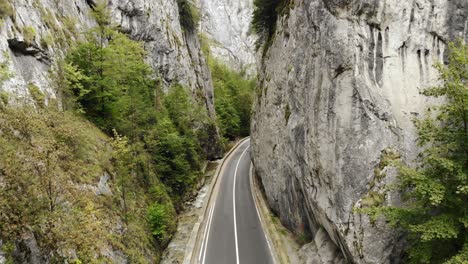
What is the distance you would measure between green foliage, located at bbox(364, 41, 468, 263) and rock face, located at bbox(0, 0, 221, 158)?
48.9 feet

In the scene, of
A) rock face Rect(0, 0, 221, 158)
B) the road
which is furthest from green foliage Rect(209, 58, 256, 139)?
the road

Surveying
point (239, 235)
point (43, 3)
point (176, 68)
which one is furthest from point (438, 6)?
point (176, 68)

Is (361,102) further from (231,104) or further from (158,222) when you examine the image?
(231,104)

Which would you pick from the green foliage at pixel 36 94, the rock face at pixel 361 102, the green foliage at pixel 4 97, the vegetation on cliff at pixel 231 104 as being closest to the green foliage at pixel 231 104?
the vegetation on cliff at pixel 231 104

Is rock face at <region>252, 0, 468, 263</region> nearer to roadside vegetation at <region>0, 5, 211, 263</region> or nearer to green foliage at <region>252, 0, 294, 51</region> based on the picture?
roadside vegetation at <region>0, 5, 211, 263</region>

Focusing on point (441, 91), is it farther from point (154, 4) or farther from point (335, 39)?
point (154, 4)

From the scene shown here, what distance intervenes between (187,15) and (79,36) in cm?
2504

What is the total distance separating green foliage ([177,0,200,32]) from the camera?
4591cm

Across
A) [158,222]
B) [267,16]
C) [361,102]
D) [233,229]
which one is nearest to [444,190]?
[361,102]

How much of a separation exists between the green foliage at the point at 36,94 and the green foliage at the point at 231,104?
122 feet

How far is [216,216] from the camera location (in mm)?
25750

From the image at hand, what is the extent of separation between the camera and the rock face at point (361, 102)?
12648 millimetres

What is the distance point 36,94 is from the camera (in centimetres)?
1551

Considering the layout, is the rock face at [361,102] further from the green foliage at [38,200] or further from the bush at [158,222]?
the green foliage at [38,200]
